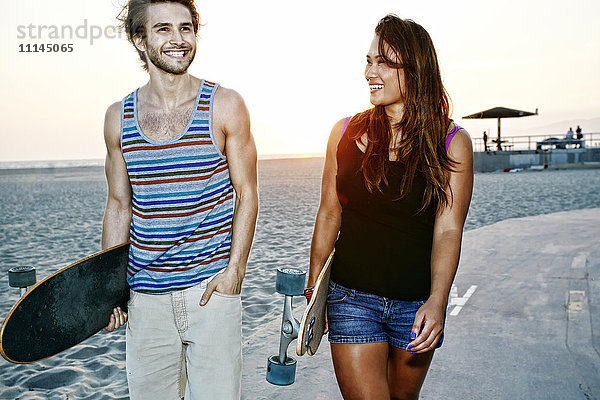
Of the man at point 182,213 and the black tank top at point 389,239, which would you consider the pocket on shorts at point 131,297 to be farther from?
the black tank top at point 389,239

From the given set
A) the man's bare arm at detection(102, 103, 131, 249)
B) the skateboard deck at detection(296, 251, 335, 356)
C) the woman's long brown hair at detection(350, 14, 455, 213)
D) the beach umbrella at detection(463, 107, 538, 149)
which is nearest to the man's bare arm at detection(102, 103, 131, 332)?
the man's bare arm at detection(102, 103, 131, 249)

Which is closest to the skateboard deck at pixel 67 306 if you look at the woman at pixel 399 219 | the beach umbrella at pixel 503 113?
the woman at pixel 399 219

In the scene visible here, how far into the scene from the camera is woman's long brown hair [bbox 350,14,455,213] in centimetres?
230

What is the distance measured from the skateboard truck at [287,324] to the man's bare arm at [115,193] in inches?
37.1

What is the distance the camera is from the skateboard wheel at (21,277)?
3.06 meters

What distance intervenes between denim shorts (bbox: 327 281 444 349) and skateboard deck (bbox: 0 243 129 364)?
1.06m

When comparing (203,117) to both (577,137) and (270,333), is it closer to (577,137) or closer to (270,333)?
(270,333)

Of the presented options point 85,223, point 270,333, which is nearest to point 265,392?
point 270,333

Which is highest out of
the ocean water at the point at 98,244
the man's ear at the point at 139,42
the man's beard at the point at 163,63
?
the man's ear at the point at 139,42

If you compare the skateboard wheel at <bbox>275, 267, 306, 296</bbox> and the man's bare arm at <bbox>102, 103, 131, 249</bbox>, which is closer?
the man's bare arm at <bbox>102, 103, 131, 249</bbox>

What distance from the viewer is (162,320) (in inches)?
96.4

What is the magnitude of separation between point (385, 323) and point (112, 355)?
12.5ft

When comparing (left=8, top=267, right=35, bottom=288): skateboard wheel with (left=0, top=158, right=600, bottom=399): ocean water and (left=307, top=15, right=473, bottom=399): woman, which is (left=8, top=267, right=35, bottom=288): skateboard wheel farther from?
(left=307, top=15, right=473, bottom=399): woman

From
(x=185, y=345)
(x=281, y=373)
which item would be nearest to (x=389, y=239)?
(x=185, y=345)
